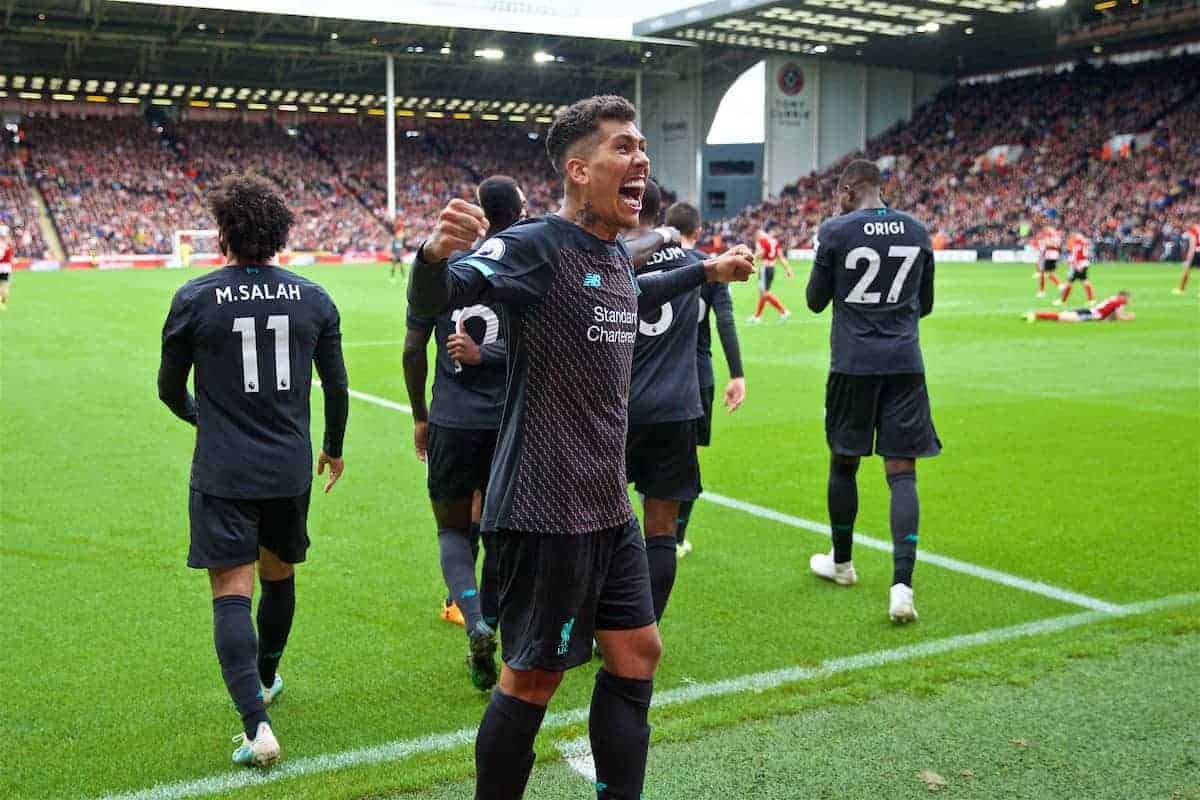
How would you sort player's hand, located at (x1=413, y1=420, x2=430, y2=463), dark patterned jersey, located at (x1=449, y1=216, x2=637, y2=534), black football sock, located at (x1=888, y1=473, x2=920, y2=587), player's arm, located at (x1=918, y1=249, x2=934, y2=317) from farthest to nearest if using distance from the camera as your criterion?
player's arm, located at (x1=918, y1=249, x2=934, y2=317) < black football sock, located at (x1=888, y1=473, x2=920, y2=587) < player's hand, located at (x1=413, y1=420, x2=430, y2=463) < dark patterned jersey, located at (x1=449, y1=216, x2=637, y2=534)

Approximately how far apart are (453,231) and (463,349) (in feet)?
7.04

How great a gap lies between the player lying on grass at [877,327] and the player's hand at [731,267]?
7.38 ft

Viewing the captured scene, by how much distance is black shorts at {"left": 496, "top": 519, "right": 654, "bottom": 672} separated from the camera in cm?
311

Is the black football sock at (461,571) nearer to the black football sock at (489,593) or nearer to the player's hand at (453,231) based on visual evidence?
the black football sock at (489,593)

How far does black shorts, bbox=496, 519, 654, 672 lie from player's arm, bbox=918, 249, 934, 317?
11.1ft

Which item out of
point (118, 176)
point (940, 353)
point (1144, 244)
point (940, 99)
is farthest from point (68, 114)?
point (940, 353)

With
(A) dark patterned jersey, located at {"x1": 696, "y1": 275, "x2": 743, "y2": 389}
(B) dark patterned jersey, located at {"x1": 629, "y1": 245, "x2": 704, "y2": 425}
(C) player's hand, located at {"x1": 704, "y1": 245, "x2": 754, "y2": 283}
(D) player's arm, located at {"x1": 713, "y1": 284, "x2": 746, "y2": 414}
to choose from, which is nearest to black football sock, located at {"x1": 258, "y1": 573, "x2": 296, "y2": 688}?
(B) dark patterned jersey, located at {"x1": 629, "y1": 245, "x2": 704, "y2": 425}

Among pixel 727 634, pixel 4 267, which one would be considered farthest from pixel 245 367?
pixel 4 267

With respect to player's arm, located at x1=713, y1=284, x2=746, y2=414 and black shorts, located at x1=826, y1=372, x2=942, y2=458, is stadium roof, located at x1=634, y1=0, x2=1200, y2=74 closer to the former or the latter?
player's arm, located at x1=713, y1=284, x2=746, y2=414

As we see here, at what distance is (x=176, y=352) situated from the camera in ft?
13.1

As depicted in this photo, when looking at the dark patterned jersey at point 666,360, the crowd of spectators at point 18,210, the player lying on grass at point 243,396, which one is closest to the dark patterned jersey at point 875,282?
the dark patterned jersey at point 666,360

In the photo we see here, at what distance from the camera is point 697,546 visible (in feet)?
23.1

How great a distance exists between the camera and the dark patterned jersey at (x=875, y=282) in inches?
232

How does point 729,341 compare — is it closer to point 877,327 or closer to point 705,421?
point 705,421
